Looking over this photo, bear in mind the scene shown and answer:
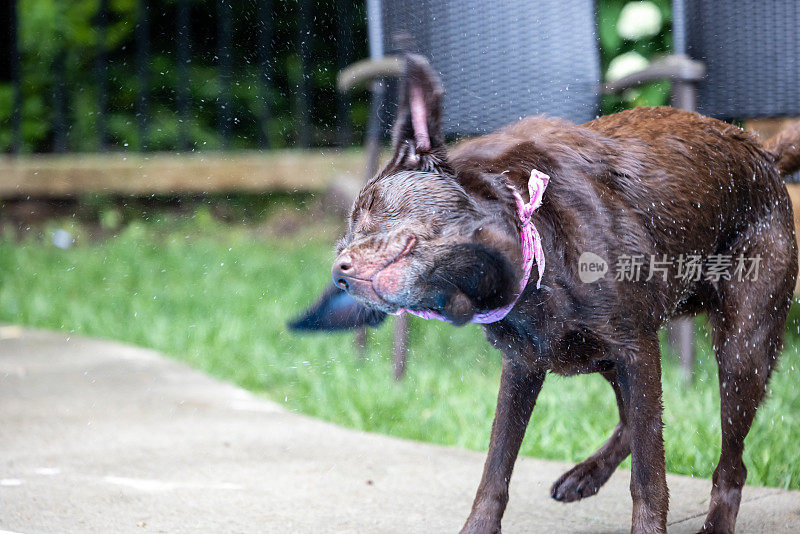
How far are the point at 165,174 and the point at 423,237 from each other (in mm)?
6263

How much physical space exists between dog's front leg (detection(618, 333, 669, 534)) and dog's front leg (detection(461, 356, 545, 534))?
29cm

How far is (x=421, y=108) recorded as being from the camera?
2021mm

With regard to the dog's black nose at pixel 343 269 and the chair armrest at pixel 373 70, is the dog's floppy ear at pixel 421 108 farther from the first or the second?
the chair armrest at pixel 373 70

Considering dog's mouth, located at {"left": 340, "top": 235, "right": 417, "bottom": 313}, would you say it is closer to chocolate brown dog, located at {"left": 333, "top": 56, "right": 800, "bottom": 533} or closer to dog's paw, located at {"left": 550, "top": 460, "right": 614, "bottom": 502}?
chocolate brown dog, located at {"left": 333, "top": 56, "right": 800, "bottom": 533}

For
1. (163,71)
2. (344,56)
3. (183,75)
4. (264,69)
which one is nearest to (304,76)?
(344,56)

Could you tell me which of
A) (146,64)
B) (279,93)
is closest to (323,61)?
(279,93)

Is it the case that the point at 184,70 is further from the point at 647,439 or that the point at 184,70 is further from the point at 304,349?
the point at 647,439

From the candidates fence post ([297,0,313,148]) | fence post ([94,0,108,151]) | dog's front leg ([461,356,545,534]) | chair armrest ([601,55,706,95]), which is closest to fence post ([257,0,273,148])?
fence post ([297,0,313,148])

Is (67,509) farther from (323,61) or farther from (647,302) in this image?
(323,61)

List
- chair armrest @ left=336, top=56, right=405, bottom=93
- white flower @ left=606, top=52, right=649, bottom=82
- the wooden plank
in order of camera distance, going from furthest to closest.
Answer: the wooden plank
white flower @ left=606, top=52, right=649, bottom=82
chair armrest @ left=336, top=56, right=405, bottom=93

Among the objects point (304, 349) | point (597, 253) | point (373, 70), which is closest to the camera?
point (597, 253)

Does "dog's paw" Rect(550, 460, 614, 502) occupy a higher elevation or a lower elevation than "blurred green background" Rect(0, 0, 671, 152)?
lower

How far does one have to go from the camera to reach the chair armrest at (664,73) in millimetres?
3666

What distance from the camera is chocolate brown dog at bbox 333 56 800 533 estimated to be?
190 centimetres
